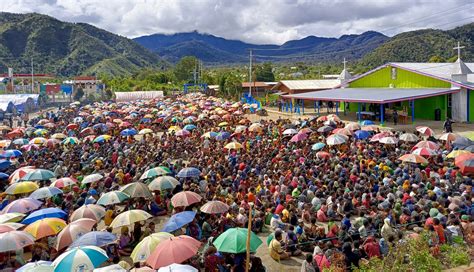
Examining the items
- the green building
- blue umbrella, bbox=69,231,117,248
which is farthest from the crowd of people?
the green building

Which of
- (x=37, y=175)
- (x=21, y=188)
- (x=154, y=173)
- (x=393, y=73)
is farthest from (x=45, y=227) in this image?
(x=393, y=73)

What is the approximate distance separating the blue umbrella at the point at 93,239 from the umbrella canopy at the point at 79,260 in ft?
2.47

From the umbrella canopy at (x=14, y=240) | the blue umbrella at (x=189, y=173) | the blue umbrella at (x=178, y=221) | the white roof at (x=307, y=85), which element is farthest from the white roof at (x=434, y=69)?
the umbrella canopy at (x=14, y=240)

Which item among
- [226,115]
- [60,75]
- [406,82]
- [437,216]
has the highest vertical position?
[60,75]

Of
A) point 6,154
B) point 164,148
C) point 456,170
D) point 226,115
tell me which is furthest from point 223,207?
point 226,115

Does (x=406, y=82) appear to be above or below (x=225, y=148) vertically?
above

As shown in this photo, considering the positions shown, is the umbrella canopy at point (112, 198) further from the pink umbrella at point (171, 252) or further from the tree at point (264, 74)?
the tree at point (264, 74)

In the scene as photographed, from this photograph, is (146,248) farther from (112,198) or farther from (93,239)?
(112,198)

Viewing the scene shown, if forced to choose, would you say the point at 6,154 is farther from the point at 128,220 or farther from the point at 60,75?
the point at 60,75

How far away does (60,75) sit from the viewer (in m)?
136

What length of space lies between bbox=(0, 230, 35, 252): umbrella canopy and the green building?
71.3ft

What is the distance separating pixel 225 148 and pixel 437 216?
1076 cm

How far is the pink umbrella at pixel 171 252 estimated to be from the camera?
24.4 ft

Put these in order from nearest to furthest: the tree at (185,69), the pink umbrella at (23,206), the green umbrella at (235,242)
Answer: the green umbrella at (235,242) → the pink umbrella at (23,206) → the tree at (185,69)
